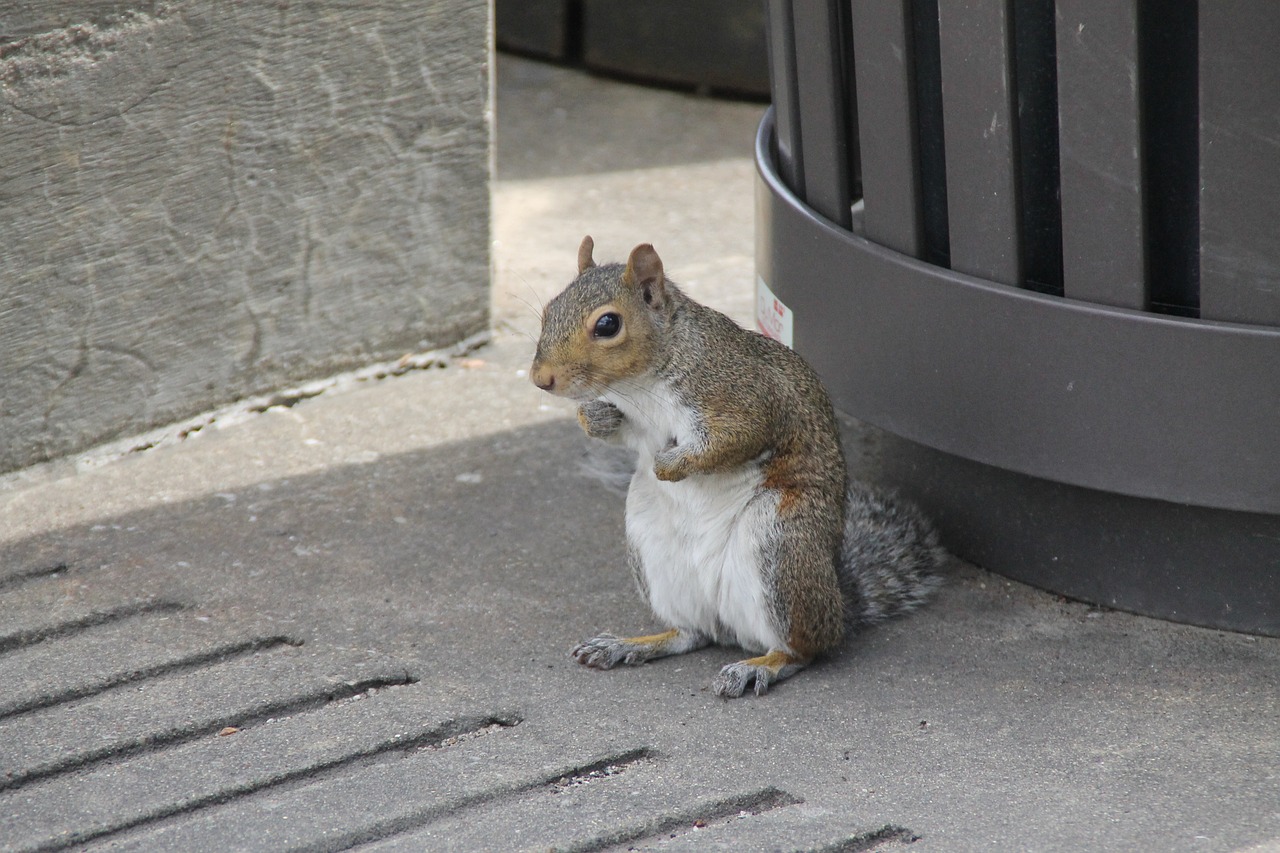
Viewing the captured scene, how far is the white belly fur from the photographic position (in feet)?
8.87

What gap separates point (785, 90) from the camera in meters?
3.27

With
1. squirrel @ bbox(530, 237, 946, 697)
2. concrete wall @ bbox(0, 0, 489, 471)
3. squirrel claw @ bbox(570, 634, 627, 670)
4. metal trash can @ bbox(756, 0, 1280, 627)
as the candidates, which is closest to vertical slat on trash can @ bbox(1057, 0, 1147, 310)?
metal trash can @ bbox(756, 0, 1280, 627)

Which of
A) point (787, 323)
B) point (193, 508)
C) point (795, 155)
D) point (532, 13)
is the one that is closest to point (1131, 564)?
point (787, 323)

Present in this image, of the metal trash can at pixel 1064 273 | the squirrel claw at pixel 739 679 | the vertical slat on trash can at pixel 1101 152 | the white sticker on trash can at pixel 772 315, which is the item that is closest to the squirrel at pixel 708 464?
the squirrel claw at pixel 739 679

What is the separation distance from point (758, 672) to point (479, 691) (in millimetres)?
491

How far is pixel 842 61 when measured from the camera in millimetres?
3020

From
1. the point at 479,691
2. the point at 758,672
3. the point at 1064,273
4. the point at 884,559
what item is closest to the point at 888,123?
the point at 1064,273

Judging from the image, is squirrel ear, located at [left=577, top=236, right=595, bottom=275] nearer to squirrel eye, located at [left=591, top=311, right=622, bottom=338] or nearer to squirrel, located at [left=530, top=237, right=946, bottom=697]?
squirrel, located at [left=530, top=237, right=946, bottom=697]

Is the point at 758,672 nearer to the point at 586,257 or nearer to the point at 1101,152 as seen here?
the point at 586,257

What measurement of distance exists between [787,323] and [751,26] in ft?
9.90

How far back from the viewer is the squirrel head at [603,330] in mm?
2600

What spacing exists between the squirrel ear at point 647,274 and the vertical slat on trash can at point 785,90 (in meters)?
0.73

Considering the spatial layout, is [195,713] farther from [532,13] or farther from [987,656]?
[532,13]

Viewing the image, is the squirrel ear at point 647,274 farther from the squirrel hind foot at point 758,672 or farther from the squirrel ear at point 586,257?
the squirrel hind foot at point 758,672
